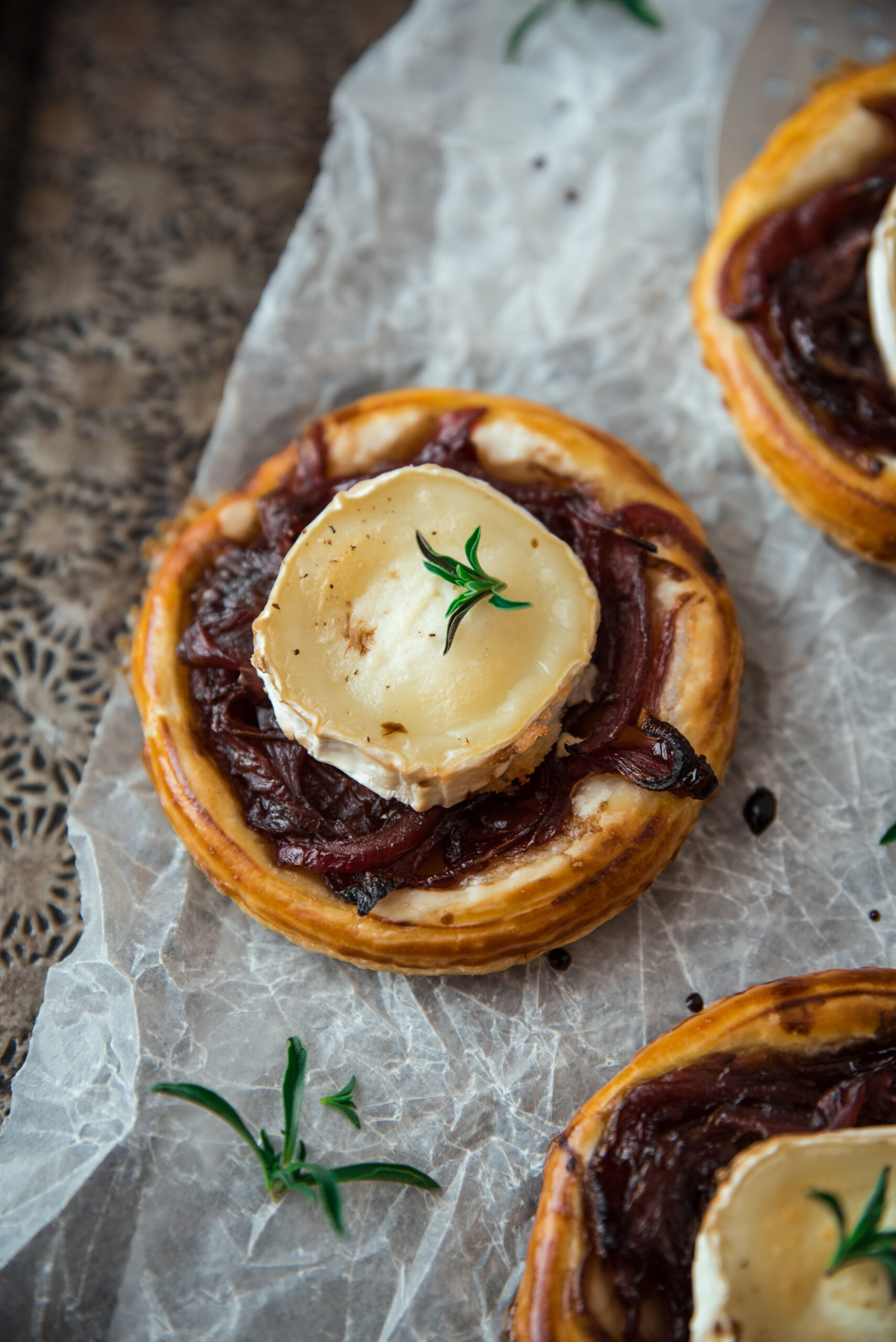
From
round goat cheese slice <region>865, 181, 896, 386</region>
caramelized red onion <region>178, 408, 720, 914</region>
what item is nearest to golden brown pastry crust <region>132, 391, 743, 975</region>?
caramelized red onion <region>178, 408, 720, 914</region>

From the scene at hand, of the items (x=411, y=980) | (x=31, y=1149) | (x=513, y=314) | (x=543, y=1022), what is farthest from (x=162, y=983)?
(x=513, y=314)

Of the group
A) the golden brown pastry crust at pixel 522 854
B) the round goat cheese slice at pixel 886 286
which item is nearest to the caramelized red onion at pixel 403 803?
the golden brown pastry crust at pixel 522 854

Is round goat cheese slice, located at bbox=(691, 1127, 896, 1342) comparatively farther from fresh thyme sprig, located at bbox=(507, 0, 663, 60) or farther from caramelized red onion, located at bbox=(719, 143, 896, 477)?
fresh thyme sprig, located at bbox=(507, 0, 663, 60)

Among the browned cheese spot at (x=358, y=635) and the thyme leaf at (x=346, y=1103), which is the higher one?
the browned cheese spot at (x=358, y=635)

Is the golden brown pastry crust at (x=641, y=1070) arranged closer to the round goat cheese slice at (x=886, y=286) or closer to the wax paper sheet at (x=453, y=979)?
the wax paper sheet at (x=453, y=979)

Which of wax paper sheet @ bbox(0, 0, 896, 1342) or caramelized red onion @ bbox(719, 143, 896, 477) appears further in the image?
caramelized red onion @ bbox(719, 143, 896, 477)

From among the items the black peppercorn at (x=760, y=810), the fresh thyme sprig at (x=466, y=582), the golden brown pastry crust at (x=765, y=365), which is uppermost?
the golden brown pastry crust at (x=765, y=365)
